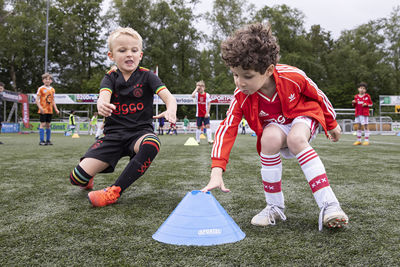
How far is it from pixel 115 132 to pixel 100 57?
137ft

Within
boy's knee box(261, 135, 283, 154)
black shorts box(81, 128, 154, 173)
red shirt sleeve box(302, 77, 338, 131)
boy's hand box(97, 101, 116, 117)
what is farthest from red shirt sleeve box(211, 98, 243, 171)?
black shorts box(81, 128, 154, 173)

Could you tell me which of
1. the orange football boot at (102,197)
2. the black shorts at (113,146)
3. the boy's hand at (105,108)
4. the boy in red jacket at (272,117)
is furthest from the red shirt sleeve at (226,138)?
the black shorts at (113,146)

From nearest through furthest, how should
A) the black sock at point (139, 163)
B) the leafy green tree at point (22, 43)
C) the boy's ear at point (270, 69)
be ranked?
the boy's ear at point (270, 69) → the black sock at point (139, 163) → the leafy green tree at point (22, 43)

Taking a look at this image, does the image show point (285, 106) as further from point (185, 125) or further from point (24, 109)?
point (24, 109)

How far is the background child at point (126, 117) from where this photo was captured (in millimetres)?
2701

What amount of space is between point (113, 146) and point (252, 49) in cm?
167

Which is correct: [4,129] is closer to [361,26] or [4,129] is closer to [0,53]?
[0,53]

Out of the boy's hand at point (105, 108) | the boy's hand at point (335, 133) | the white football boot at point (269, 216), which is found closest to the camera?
the white football boot at point (269, 216)

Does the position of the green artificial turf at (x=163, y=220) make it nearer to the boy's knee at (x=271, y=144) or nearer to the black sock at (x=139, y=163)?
the black sock at (x=139, y=163)

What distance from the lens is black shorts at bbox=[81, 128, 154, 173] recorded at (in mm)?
2861

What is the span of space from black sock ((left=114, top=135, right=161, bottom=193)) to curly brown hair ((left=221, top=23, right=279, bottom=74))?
117 centimetres

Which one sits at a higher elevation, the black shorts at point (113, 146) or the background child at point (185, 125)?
the background child at point (185, 125)

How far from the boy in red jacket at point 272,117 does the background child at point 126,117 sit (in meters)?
0.77

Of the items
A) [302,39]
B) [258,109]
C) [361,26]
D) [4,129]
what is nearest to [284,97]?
[258,109]
